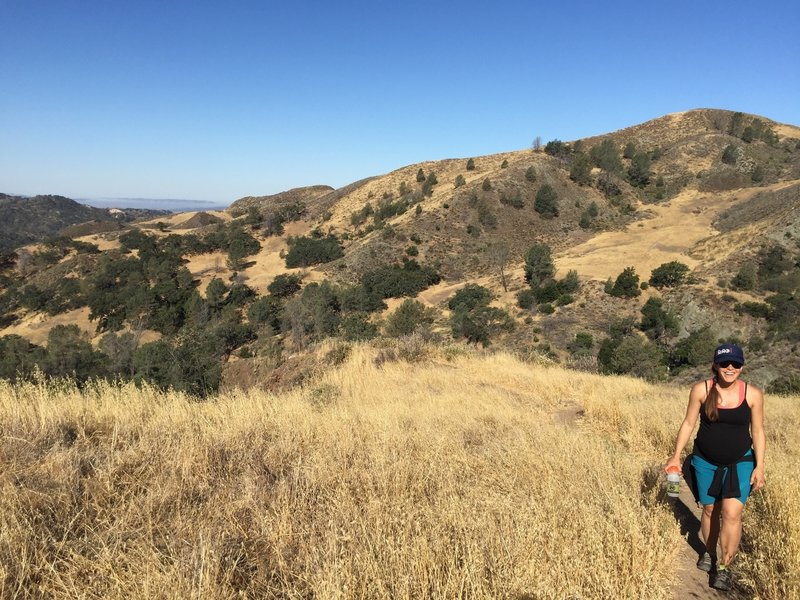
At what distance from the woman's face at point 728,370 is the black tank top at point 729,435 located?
4.9 inches

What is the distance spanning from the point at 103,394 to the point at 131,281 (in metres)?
49.9

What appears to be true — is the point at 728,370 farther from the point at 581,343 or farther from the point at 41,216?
the point at 41,216

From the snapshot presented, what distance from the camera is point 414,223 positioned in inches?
1987

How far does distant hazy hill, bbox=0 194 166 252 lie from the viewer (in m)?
119

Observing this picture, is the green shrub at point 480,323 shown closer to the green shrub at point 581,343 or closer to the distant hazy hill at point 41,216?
the green shrub at point 581,343

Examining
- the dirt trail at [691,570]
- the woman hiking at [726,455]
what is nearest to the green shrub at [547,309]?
the dirt trail at [691,570]

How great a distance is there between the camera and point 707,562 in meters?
3.21

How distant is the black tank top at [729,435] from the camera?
308 centimetres

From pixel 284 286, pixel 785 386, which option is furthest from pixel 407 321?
pixel 284 286

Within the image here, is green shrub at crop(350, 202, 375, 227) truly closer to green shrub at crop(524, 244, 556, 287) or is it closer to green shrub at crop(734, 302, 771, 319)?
green shrub at crop(524, 244, 556, 287)

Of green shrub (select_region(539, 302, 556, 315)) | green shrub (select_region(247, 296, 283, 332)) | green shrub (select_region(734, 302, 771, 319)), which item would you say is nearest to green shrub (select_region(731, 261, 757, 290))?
green shrub (select_region(734, 302, 771, 319))

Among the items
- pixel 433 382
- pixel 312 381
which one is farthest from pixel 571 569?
pixel 312 381

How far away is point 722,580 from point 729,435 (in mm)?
1023

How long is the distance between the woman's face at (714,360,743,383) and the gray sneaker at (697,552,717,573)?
1.40 m
